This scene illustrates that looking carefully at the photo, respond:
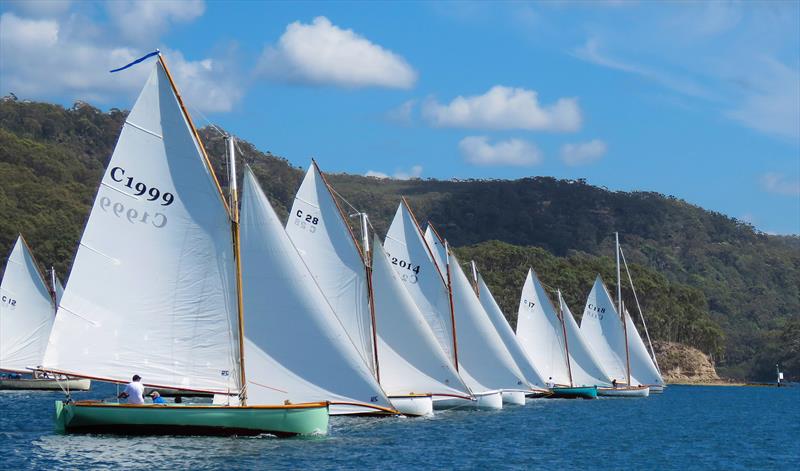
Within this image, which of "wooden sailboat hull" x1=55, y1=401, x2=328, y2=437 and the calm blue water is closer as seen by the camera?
the calm blue water

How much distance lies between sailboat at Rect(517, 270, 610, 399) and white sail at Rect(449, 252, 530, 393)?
18.6m

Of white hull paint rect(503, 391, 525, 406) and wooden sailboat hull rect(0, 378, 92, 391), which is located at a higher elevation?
wooden sailboat hull rect(0, 378, 92, 391)

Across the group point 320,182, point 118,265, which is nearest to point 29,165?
point 320,182

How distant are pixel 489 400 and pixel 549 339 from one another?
21.8m

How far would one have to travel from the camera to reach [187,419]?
37.3 metres

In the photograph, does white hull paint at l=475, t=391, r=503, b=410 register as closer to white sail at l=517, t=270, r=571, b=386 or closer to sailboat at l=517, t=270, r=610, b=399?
sailboat at l=517, t=270, r=610, b=399

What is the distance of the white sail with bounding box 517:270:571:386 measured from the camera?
82.9m

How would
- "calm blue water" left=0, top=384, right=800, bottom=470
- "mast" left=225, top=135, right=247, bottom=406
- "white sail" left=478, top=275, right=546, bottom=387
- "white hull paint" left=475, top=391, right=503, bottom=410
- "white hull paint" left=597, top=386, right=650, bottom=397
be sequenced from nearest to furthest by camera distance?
"calm blue water" left=0, top=384, right=800, bottom=470, "mast" left=225, top=135, right=247, bottom=406, "white hull paint" left=475, top=391, right=503, bottom=410, "white sail" left=478, top=275, right=546, bottom=387, "white hull paint" left=597, top=386, right=650, bottom=397

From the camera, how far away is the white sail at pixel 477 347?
203 feet

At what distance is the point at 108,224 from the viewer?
37750 millimetres

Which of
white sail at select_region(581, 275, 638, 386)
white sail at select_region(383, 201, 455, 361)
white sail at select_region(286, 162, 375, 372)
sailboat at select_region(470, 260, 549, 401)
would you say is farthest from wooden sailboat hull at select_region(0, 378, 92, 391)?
white sail at select_region(581, 275, 638, 386)

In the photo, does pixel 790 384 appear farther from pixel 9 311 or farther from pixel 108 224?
pixel 108 224

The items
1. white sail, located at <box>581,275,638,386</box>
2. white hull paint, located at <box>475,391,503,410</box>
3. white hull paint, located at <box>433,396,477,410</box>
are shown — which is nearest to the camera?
white hull paint, located at <box>433,396,477,410</box>

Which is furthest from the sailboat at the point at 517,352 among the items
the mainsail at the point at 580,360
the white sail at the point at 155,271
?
the white sail at the point at 155,271
